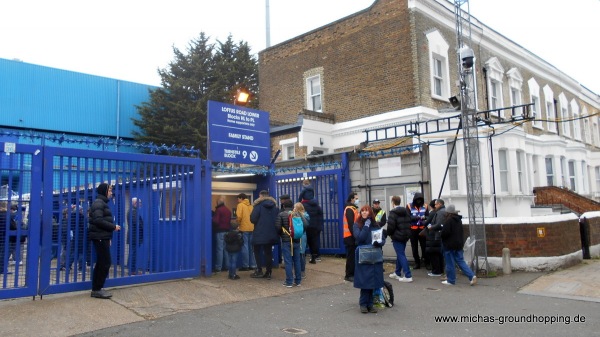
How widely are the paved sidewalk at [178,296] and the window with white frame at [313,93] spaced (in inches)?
478

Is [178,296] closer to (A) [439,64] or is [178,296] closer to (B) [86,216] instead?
(B) [86,216]

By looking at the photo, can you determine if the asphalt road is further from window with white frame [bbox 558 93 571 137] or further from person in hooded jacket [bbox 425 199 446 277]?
window with white frame [bbox 558 93 571 137]

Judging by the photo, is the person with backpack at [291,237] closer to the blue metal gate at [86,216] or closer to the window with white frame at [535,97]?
the blue metal gate at [86,216]

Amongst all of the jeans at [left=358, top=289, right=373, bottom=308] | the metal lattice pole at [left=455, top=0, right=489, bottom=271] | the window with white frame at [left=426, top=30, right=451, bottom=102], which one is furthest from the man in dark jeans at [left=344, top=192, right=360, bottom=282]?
the window with white frame at [left=426, top=30, right=451, bottom=102]

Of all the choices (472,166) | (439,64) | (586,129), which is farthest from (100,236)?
(586,129)

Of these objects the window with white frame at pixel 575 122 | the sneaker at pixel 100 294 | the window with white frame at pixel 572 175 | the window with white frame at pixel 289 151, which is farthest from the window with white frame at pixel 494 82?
the sneaker at pixel 100 294

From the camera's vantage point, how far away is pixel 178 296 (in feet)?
24.8

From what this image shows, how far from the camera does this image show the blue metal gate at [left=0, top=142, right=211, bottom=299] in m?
7.01

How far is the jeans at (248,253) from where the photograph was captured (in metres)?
9.90

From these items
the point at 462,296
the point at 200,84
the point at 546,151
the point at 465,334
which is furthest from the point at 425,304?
the point at 200,84

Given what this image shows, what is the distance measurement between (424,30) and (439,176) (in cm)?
910

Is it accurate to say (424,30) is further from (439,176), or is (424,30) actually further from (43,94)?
(43,94)

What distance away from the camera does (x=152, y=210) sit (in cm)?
865

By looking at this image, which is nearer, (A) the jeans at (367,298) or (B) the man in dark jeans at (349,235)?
(A) the jeans at (367,298)
